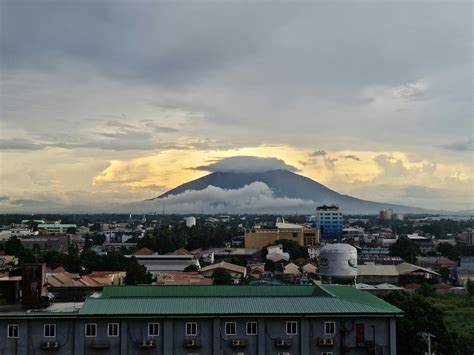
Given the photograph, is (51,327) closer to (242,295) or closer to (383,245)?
(242,295)

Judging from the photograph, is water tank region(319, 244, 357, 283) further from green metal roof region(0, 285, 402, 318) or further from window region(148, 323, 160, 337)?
window region(148, 323, 160, 337)

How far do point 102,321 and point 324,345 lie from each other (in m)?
6.16

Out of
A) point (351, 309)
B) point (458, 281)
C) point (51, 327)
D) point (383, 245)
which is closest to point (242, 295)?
point (351, 309)

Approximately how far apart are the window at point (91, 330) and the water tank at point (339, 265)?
2881 cm

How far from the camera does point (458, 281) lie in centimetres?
5625

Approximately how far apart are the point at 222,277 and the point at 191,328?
34.0 metres

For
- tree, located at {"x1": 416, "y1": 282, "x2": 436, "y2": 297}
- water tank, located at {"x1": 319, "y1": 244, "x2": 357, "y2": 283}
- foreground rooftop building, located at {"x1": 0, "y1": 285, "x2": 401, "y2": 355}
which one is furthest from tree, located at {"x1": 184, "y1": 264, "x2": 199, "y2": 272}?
foreground rooftop building, located at {"x1": 0, "y1": 285, "x2": 401, "y2": 355}

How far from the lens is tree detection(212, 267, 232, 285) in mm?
46750

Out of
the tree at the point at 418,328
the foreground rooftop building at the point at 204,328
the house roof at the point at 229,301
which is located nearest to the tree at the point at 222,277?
the tree at the point at 418,328

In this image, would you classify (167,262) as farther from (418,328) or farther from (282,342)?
(282,342)

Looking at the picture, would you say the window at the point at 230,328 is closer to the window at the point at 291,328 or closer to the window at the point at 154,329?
the window at the point at 291,328

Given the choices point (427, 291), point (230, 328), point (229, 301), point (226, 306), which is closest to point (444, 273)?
point (427, 291)

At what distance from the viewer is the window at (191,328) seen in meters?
15.4

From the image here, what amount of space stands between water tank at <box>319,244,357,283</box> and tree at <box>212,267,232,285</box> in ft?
28.8
